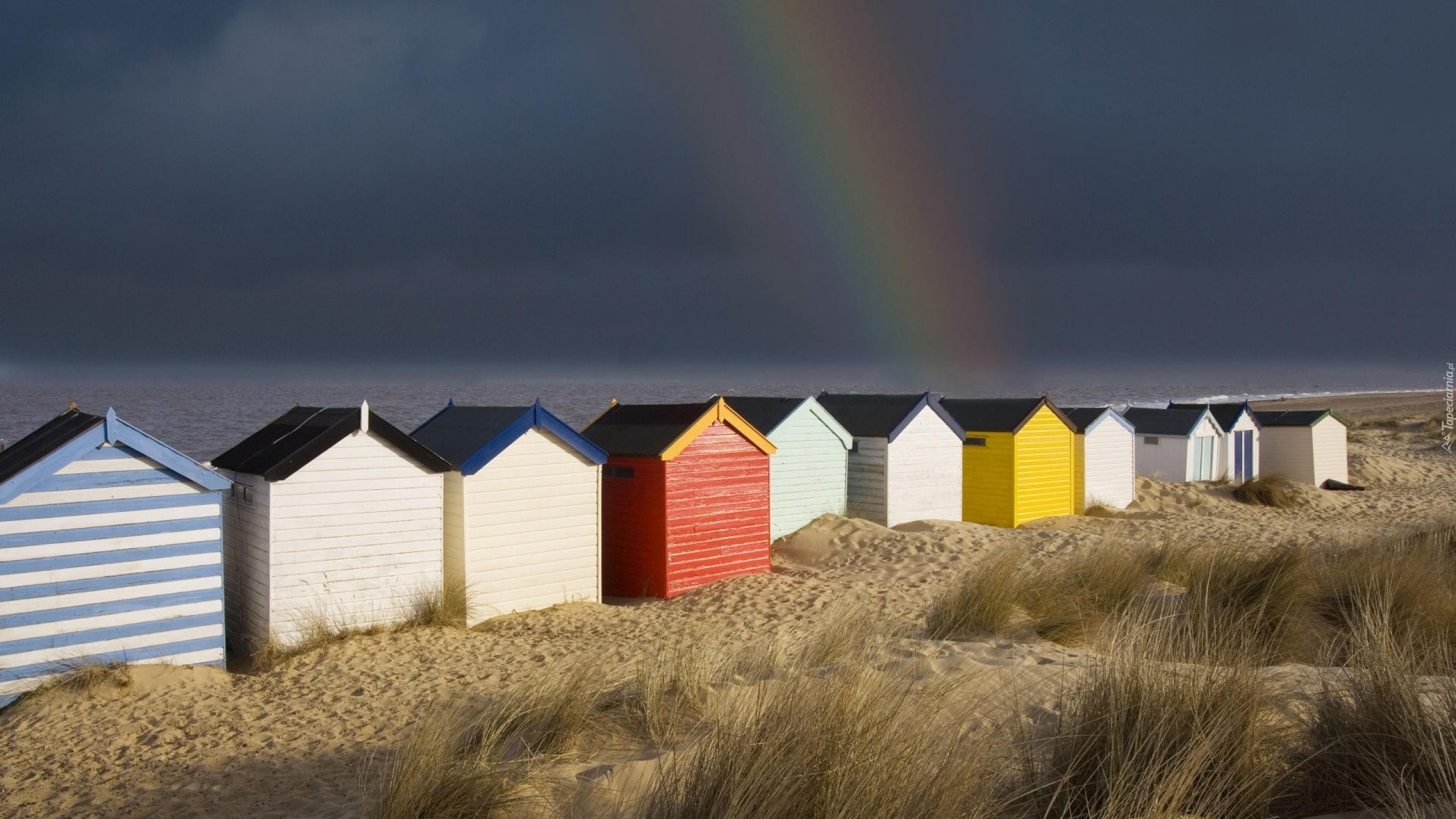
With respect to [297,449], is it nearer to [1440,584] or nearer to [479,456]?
[479,456]

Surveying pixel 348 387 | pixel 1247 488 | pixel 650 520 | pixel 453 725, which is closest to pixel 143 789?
pixel 453 725

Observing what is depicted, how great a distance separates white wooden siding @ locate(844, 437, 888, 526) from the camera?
18.4 meters

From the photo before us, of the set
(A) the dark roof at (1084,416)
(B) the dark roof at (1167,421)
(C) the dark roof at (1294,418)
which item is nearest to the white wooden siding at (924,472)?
(A) the dark roof at (1084,416)

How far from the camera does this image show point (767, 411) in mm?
18047

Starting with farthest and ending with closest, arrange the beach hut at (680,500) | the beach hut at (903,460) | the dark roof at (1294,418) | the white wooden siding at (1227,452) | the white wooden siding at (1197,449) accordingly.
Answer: the dark roof at (1294,418) < the white wooden siding at (1227,452) < the white wooden siding at (1197,449) < the beach hut at (903,460) < the beach hut at (680,500)

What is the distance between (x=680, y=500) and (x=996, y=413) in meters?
9.13

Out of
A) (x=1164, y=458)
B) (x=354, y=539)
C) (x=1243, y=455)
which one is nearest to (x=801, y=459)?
(x=354, y=539)

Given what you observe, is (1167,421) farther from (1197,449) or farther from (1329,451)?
(1329,451)

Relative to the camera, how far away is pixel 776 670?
6535mm

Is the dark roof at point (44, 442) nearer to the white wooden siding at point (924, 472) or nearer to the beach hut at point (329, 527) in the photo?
the beach hut at point (329, 527)

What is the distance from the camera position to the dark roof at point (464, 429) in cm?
1241

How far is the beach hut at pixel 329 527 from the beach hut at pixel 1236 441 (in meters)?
22.6

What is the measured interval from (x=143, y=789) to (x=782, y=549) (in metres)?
11.5

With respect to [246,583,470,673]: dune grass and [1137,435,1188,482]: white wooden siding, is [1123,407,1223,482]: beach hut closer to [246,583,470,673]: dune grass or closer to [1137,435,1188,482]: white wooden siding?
[1137,435,1188,482]: white wooden siding
